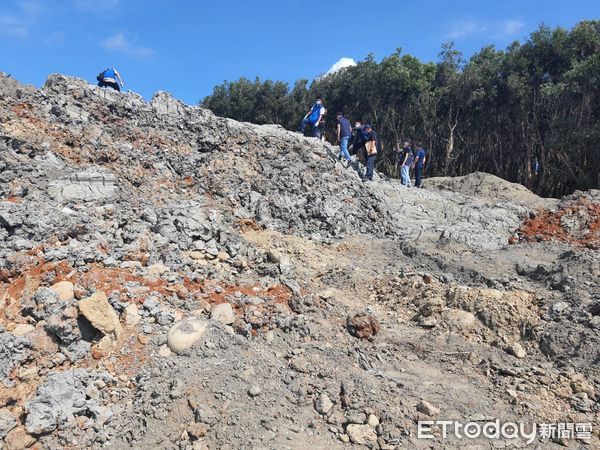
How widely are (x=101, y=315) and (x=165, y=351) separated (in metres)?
0.79

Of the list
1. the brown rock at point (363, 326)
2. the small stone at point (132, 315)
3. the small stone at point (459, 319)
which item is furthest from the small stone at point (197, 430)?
the small stone at point (459, 319)

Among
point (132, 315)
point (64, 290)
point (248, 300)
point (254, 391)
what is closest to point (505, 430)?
point (254, 391)

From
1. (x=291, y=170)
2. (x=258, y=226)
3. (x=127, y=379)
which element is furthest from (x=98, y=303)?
(x=291, y=170)

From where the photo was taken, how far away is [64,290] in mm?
5230

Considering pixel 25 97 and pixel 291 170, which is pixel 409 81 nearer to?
pixel 291 170

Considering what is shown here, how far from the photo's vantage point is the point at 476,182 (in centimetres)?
1339

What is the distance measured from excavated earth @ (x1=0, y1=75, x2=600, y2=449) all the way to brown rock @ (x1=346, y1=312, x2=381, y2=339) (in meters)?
0.02

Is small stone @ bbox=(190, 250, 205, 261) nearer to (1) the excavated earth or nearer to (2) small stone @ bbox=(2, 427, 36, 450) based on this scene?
(1) the excavated earth

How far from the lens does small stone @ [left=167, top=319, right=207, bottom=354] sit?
4.83m

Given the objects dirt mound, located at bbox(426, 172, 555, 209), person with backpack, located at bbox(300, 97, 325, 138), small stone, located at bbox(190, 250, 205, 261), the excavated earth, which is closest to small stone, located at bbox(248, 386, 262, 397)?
the excavated earth

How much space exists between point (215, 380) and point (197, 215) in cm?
365

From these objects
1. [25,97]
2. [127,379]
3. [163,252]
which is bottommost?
[127,379]

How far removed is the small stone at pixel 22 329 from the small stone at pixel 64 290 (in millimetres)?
416

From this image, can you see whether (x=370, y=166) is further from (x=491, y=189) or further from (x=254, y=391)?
(x=254, y=391)
